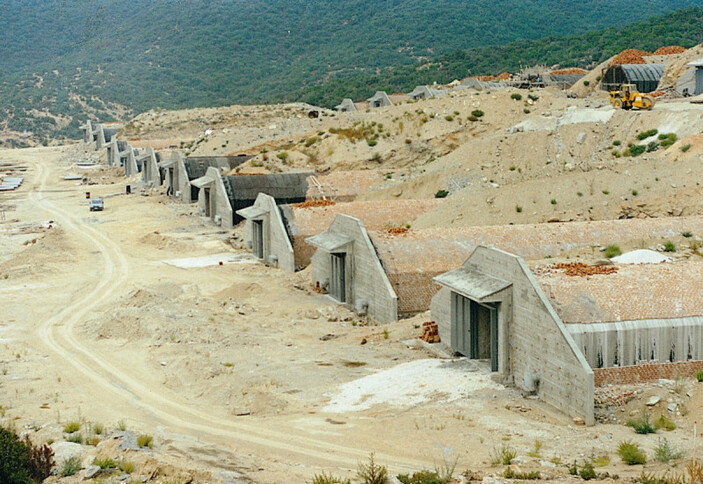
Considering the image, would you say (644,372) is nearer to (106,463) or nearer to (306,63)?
(106,463)

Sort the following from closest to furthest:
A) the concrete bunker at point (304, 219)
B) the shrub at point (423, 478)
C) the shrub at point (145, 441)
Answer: the shrub at point (423, 478) < the shrub at point (145, 441) < the concrete bunker at point (304, 219)

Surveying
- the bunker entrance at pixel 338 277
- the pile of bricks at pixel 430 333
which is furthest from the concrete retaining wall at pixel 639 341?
the bunker entrance at pixel 338 277

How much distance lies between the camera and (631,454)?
1717 cm

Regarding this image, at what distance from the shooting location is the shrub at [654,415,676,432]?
19181 mm

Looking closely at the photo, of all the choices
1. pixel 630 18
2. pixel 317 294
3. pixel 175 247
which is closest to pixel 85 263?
pixel 175 247

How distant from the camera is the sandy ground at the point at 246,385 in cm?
1830

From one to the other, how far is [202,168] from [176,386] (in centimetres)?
3873

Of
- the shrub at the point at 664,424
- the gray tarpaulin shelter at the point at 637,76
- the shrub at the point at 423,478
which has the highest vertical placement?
the gray tarpaulin shelter at the point at 637,76

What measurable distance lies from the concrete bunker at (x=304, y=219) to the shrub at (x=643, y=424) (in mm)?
20745

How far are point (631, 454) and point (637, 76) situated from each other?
5002 centimetres

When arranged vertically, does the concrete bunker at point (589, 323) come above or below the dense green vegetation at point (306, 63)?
below

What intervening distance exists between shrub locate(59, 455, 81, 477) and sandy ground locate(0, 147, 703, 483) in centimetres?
19

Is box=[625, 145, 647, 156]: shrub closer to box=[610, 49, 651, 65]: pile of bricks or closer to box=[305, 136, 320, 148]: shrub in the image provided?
box=[305, 136, 320, 148]: shrub

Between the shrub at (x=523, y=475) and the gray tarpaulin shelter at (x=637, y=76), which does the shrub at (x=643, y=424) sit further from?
the gray tarpaulin shelter at (x=637, y=76)
